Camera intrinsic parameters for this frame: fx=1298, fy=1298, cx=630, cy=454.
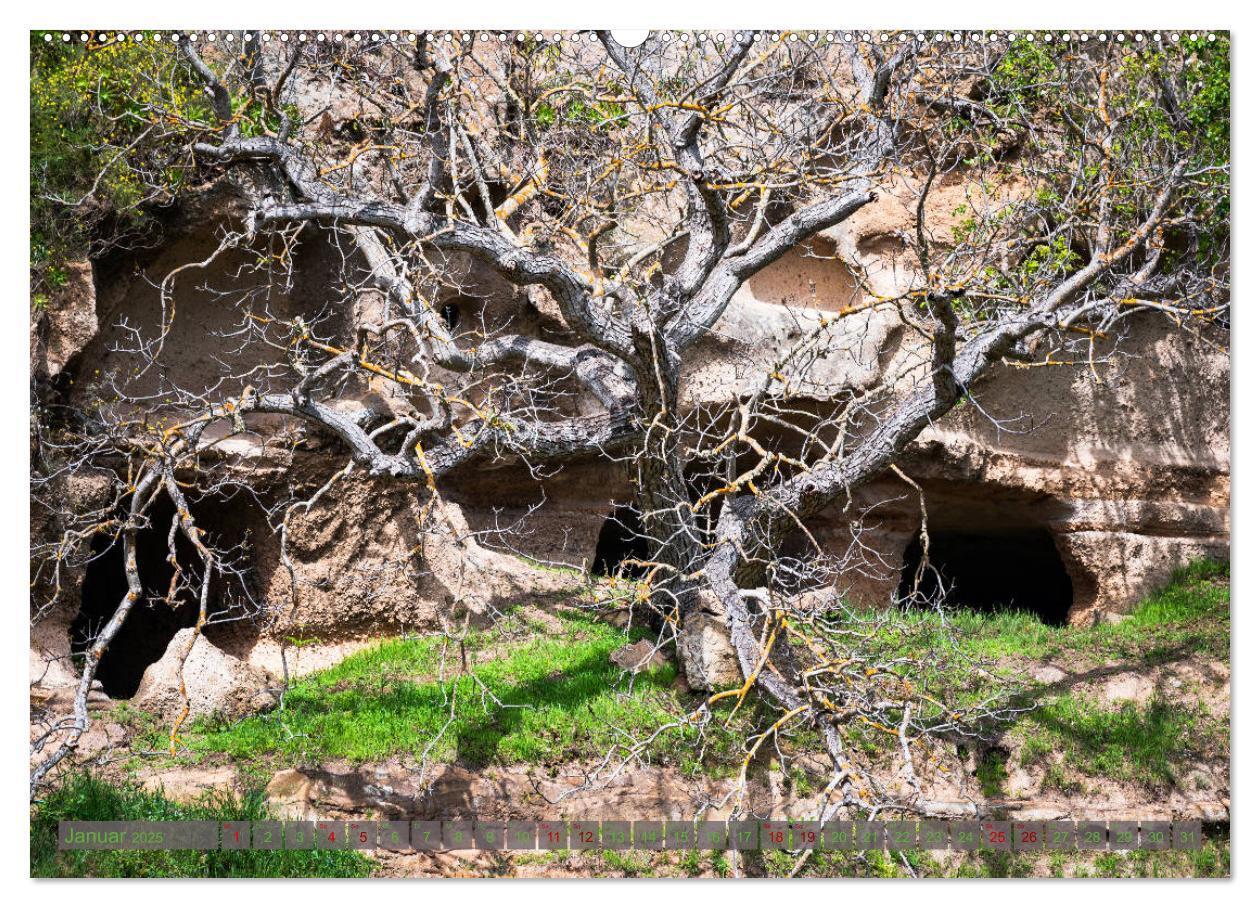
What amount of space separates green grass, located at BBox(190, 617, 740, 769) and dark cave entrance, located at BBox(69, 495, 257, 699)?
164 cm

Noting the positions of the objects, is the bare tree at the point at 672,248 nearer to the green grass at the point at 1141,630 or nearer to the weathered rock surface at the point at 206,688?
the weathered rock surface at the point at 206,688

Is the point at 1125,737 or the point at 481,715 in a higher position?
the point at 481,715

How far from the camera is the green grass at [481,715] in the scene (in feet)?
25.3

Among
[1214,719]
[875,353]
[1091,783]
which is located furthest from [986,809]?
[875,353]

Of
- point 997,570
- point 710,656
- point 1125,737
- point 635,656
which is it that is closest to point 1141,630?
point 1125,737

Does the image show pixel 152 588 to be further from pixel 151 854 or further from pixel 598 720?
pixel 151 854

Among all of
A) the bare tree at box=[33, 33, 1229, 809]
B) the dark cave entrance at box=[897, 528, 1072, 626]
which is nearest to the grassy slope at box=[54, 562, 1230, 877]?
the bare tree at box=[33, 33, 1229, 809]

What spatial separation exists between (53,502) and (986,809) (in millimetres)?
6249

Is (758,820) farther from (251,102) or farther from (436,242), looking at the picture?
(251,102)

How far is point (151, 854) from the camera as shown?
616 cm

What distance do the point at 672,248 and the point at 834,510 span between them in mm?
2678

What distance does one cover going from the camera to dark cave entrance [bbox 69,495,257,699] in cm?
1002

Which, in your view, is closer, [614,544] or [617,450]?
[617,450]

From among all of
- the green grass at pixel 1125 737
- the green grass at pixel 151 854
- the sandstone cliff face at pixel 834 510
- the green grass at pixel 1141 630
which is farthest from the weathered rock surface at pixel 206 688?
the green grass at pixel 1125 737
